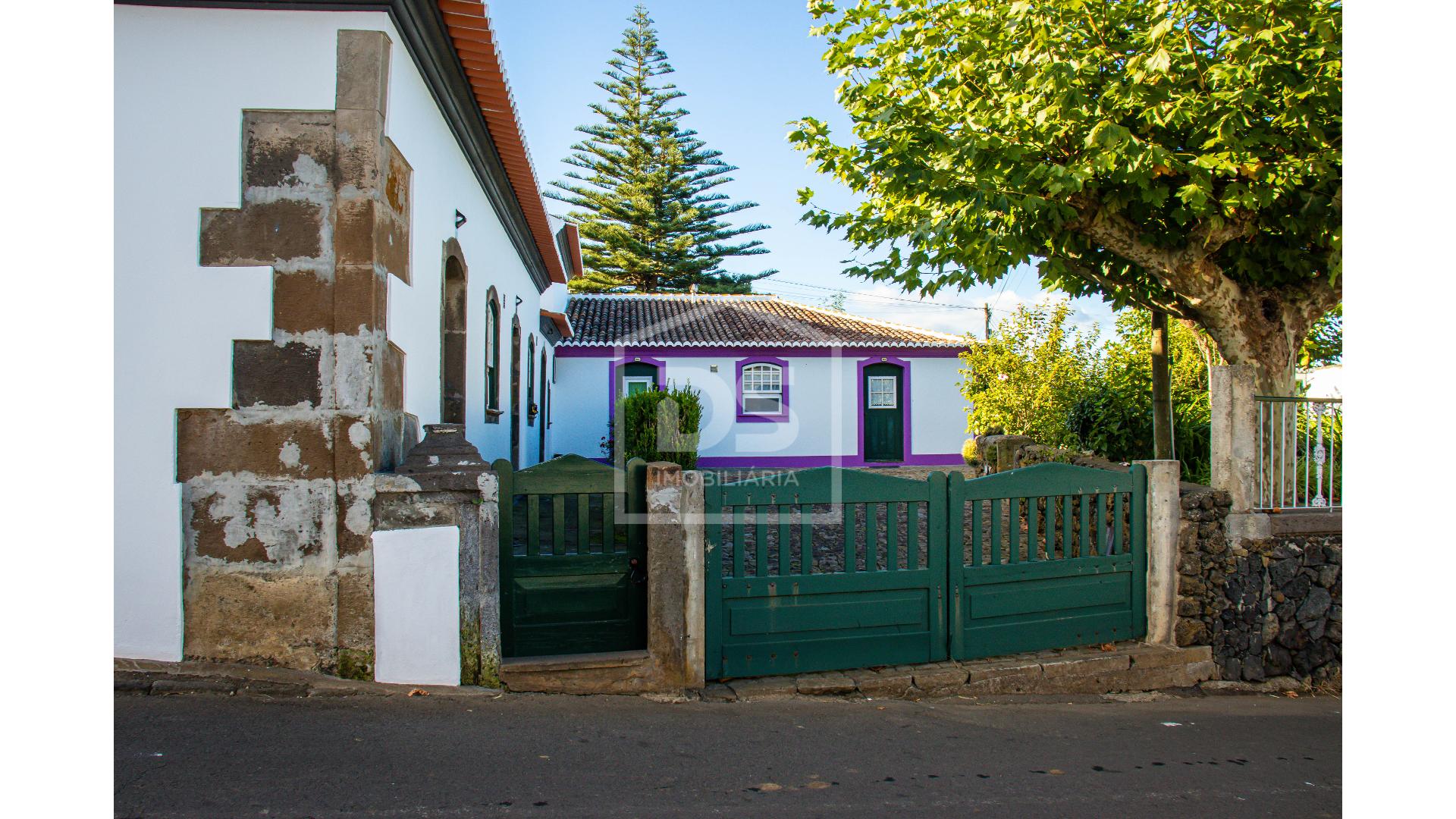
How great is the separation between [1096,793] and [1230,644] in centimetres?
302

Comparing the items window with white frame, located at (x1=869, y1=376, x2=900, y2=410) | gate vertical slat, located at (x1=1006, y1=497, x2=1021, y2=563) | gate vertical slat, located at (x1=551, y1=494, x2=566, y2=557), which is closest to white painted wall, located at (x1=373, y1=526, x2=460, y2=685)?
gate vertical slat, located at (x1=551, y1=494, x2=566, y2=557)

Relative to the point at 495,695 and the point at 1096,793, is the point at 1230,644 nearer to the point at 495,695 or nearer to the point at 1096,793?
the point at 1096,793

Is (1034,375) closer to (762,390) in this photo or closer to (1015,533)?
(1015,533)

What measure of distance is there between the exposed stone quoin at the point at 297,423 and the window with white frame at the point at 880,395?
51.3 feet

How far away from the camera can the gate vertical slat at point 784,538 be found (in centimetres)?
489

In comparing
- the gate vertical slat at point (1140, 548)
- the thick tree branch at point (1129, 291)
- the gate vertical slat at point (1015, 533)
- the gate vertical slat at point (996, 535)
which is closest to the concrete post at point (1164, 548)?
the gate vertical slat at point (1140, 548)

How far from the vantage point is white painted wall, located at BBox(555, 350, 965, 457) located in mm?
18516

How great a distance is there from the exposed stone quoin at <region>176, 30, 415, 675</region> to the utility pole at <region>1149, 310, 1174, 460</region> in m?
6.14

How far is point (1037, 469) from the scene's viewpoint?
5.47m

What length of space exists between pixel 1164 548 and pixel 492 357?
21.5ft

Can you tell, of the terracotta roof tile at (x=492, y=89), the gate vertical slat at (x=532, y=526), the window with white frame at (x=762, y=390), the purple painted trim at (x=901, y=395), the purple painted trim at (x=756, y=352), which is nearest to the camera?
the gate vertical slat at (x=532, y=526)

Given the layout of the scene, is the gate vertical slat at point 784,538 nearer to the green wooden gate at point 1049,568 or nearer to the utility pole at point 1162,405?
the green wooden gate at point 1049,568

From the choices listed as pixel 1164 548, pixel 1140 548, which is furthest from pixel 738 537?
pixel 1164 548

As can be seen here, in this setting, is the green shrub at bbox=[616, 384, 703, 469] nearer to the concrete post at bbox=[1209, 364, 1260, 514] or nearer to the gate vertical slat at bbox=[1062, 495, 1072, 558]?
the gate vertical slat at bbox=[1062, 495, 1072, 558]
